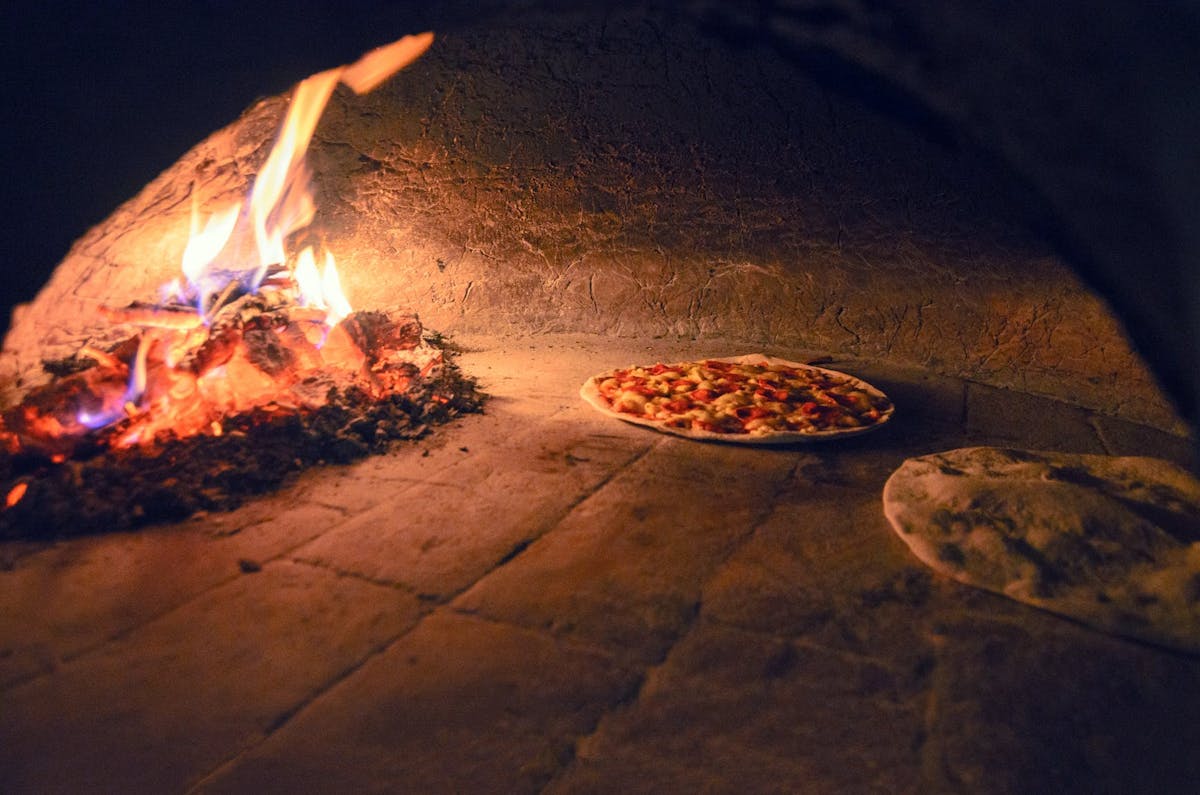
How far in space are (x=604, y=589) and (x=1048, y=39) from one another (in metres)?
1.79

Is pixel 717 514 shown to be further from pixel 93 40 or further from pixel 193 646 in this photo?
pixel 93 40

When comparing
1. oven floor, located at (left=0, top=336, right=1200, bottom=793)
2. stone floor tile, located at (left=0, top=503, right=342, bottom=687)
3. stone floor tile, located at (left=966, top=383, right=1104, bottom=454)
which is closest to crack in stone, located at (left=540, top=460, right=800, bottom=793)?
oven floor, located at (left=0, top=336, right=1200, bottom=793)

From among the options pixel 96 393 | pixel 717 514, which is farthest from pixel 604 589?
pixel 96 393

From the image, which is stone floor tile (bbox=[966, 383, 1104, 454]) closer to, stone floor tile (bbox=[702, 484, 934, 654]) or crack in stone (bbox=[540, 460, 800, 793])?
stone floor tile (bbox=[702, 484, 934, 654])

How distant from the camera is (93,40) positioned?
59.5 inches

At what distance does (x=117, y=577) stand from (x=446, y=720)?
133cm

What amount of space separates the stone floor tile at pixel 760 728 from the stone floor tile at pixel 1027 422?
7.15 ft

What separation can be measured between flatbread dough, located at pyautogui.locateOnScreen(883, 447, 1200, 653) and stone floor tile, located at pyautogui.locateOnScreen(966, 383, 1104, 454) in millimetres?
650

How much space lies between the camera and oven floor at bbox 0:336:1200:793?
1.45 metres

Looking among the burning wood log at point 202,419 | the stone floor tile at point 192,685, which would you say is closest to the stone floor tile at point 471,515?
the stone floor tile at point 192,685

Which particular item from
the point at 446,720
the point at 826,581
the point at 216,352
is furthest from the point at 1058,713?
the point at 216,352

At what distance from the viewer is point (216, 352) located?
130 inches

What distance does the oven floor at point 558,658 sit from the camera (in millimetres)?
1451

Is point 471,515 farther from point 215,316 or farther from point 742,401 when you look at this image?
point 215,316
